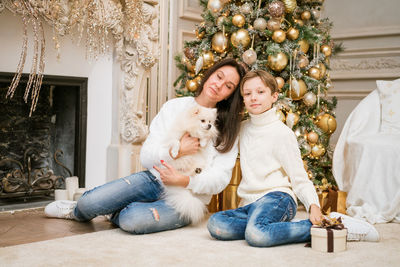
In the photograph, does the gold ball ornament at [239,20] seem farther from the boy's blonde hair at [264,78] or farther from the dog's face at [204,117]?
the dog's face at [204,117]

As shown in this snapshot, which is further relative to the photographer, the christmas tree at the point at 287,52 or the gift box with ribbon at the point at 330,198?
the gift box with ribbon at the point at 330,198

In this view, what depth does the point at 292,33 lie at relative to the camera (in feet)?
10.0

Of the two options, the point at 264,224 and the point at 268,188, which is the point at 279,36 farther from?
the point at 264,224

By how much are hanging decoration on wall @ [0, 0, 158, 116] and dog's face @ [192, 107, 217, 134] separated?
1173mm

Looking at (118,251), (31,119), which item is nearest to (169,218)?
(118,251)

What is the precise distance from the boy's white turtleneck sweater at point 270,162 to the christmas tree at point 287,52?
59 cm

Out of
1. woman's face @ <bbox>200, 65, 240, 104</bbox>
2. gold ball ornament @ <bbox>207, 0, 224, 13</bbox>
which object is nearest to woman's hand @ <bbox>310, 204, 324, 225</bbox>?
woman's face @ <bbox>200, 65, 240, 104</bbox>

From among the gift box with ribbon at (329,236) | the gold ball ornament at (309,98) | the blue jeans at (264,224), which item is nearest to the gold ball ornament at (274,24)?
the gold ball ornament at (309,98)

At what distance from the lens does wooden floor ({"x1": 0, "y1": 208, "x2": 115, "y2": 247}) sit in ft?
7.60

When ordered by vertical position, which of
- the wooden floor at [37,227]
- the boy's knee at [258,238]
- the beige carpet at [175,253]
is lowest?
the wooden floor at [37,227]

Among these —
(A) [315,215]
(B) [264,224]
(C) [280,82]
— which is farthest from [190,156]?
(C) [280,82]

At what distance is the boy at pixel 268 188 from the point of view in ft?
7.01

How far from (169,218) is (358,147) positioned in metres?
1.48

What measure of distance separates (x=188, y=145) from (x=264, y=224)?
587 mm
